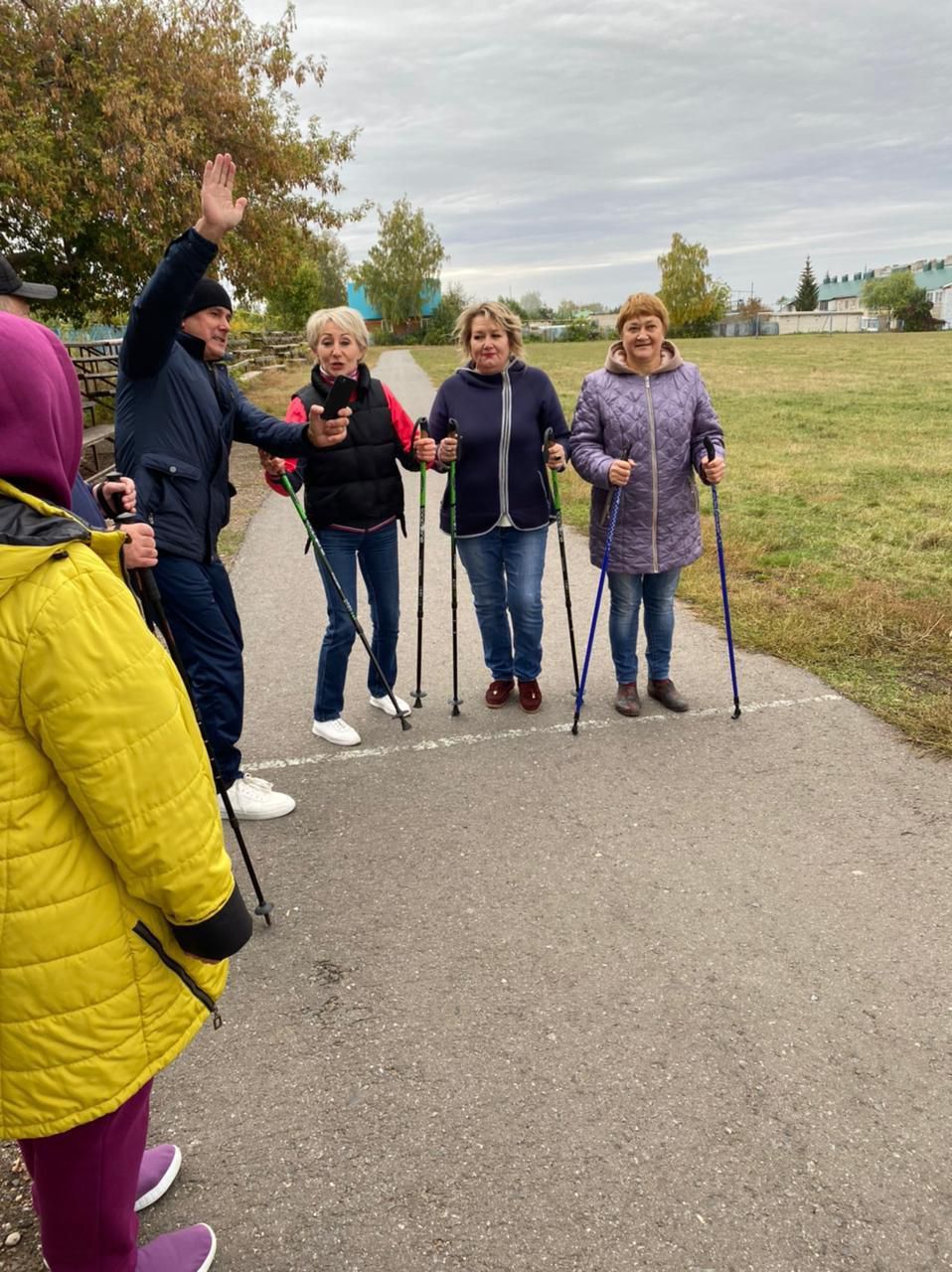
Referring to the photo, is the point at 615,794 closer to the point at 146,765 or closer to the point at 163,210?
the point at 146,765

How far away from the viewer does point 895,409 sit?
1775 centimetres

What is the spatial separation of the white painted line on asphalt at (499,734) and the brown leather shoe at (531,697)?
0.21 meters

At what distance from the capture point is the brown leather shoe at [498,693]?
502 centimetres

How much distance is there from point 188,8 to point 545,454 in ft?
44.6

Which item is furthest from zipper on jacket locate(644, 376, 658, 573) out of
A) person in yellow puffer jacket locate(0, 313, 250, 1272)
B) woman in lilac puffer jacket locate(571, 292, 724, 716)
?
person in yellow puffer jacket locate(0, 313, 250, 1272)

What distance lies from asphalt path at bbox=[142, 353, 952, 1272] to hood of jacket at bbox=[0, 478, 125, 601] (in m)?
1.77

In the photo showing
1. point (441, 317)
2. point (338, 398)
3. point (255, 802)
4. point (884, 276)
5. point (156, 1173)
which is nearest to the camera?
point (156, 1173)

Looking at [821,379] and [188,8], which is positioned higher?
[188,8]

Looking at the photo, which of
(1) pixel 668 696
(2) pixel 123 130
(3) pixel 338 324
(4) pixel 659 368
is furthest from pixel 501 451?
(2) pixel 123 130

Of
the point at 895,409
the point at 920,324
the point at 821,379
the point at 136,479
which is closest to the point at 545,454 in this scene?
the point at 136,479

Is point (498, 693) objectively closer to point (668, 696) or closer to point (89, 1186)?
point (668, 696)

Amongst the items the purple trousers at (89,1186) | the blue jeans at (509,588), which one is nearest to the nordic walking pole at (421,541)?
the blue jeans at (509,588)

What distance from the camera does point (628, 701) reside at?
487cm

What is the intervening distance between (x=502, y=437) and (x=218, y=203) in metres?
2.07
